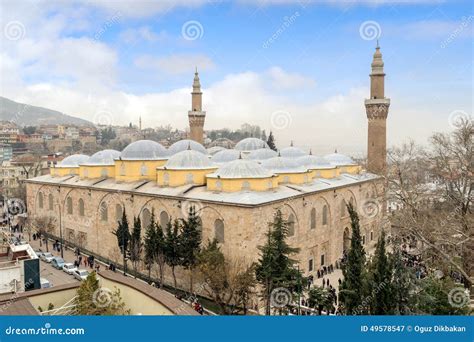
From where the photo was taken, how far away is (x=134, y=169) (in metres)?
24.4

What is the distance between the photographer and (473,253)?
677 inches

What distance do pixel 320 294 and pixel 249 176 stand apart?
259 inches

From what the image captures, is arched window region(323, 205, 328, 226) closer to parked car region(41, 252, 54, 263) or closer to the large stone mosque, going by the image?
the large stone mosque

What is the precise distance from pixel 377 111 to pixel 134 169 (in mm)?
18181

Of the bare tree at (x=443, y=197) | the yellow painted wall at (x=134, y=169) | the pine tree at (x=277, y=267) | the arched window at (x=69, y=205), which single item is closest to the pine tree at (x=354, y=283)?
the pine tree at (x=277, y=267)

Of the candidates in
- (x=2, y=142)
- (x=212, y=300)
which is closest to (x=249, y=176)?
(x=212, y=300)

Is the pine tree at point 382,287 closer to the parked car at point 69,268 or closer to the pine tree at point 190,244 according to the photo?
the pine tree at point 190,244

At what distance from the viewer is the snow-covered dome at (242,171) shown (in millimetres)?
20141

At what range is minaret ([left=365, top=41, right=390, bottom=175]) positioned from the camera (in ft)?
104

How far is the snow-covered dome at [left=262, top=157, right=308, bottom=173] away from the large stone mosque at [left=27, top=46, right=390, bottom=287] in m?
0.06

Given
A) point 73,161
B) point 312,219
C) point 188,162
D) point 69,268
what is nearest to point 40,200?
point 73,161

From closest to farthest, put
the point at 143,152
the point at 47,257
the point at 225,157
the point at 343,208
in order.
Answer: the point at 47,257, the point at 143,152, the point at 343,208, the point at 225,157

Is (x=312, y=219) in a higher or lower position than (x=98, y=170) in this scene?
lower

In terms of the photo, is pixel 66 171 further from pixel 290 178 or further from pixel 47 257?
pixel 290 178
